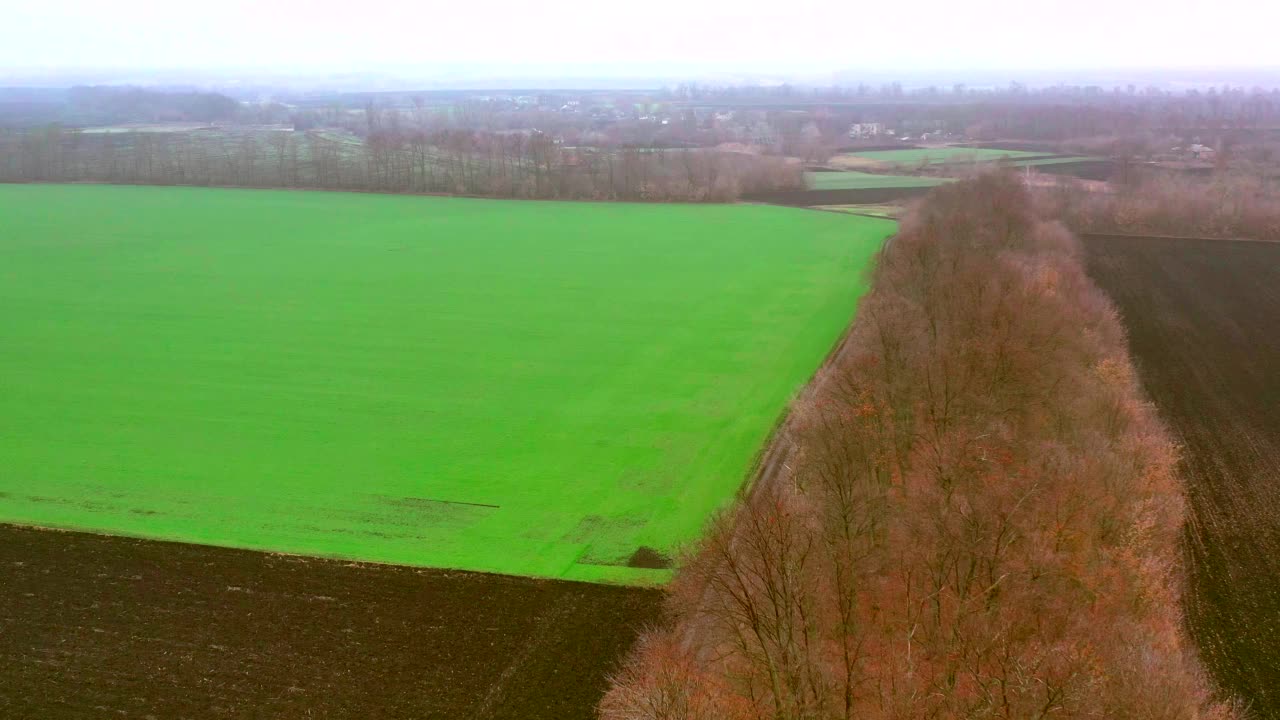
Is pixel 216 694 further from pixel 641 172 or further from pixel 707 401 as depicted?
pixel 641 172

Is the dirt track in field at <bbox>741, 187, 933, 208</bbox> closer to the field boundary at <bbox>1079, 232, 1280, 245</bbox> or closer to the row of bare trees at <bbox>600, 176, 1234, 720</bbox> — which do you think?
the field boundary at <bbox>1079, 232, 1280, 245</bbox>

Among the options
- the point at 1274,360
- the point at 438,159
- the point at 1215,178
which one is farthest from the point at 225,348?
the point at 1215,178

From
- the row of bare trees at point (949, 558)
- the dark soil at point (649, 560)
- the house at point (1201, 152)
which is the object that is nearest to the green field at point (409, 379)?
the dark soil at point (649, 560)

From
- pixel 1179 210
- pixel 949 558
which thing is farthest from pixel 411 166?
pixel 949 558

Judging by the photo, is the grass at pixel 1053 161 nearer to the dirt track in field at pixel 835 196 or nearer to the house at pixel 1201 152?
the house at pixel 1201 152

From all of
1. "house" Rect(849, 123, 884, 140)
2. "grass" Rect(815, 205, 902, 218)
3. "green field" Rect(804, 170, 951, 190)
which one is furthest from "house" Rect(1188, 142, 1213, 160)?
"house" Rect(849, 123, 884, 140)

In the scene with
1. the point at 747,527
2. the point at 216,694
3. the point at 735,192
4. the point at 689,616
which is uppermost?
the point at 735,192
